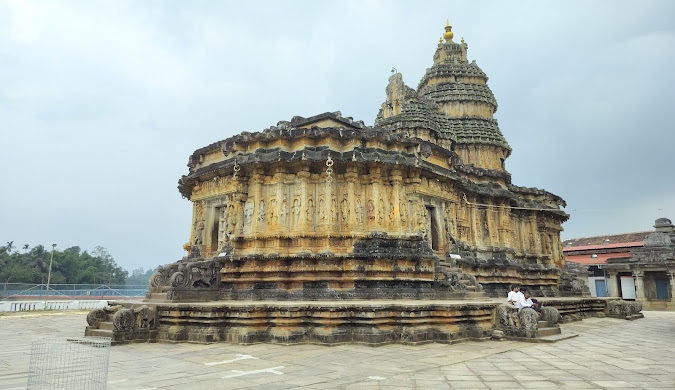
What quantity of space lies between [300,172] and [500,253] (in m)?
13.3

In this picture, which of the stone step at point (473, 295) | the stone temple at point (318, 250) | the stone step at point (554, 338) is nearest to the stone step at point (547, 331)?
the stone step at point (554, 338)

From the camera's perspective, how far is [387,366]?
841 centimetres

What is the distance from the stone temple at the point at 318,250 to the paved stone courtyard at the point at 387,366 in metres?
0.79

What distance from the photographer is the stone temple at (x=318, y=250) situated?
11.6 m

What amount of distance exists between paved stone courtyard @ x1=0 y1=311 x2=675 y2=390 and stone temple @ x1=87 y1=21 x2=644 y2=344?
0.79m

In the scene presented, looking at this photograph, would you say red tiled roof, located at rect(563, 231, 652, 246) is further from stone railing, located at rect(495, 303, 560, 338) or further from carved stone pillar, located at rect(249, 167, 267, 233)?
carved stone pillar, located at rect(249, 167, 267, 233)

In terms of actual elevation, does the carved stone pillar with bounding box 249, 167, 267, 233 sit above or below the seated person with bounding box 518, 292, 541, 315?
above

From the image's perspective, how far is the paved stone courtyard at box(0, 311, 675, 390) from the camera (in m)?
6.89

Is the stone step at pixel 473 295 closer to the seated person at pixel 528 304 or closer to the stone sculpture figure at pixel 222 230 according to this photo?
the seated person at pixel 528 304

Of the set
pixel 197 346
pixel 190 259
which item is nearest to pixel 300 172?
pixel 190 259

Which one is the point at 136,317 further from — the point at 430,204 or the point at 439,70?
the point at 439,70

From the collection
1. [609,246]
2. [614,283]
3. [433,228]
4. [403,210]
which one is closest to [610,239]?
[609,246]

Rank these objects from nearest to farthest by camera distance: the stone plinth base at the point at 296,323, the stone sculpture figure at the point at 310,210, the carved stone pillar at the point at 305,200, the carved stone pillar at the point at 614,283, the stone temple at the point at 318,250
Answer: the stone plinth base at the point at 296,323, the stone temple at the point at 318,250, the carved stone pillar at the point at 305,200, the stone sculpture figure at the point at 310,210, the carved stone pillar at the point at 614,283

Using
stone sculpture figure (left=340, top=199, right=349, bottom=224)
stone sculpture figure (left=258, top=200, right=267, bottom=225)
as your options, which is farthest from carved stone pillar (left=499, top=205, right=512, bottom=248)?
stone sculpture figure (left=258, top=200, right=267, bottom=225)
